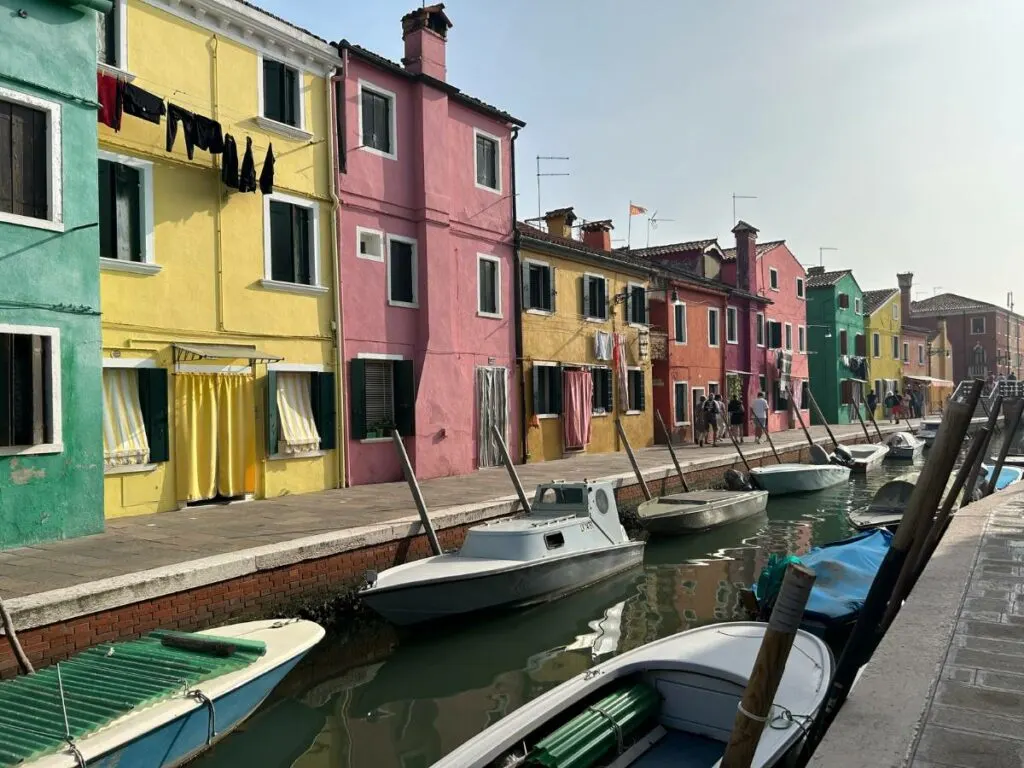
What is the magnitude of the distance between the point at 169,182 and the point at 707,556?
10.4m

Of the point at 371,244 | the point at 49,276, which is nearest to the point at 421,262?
the point at 371,244

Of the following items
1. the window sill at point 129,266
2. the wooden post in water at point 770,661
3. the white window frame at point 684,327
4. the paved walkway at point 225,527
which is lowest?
the paved walkway at point 225,527

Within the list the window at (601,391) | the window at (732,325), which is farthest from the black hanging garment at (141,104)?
the window at (732,325)

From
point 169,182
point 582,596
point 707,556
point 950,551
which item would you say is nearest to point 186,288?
point 169,182

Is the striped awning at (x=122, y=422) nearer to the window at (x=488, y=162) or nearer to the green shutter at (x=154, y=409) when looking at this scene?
the green shutter at (x=154, y=409)

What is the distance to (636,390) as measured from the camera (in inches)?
939

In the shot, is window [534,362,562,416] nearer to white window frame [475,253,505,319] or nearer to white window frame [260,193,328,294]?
white window frame [475,253,505,319]

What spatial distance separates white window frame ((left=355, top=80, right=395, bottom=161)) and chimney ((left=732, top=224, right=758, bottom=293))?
59.7 feet

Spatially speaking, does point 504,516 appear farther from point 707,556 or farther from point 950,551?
point 950,551

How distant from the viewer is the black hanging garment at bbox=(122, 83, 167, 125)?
11000 mm

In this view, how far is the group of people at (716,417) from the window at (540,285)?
8.00m

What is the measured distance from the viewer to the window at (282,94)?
1356 centimetres

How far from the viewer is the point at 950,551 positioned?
7.36 meters

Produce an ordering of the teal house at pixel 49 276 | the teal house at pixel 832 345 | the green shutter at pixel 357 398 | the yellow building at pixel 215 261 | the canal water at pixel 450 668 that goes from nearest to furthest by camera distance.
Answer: the canal water at pixel 450 668
the teal house at pixel 49 276
the yellow building at pixel 215 261
the green shutter at pixel 357 398
the teal house at pixel 832 345
